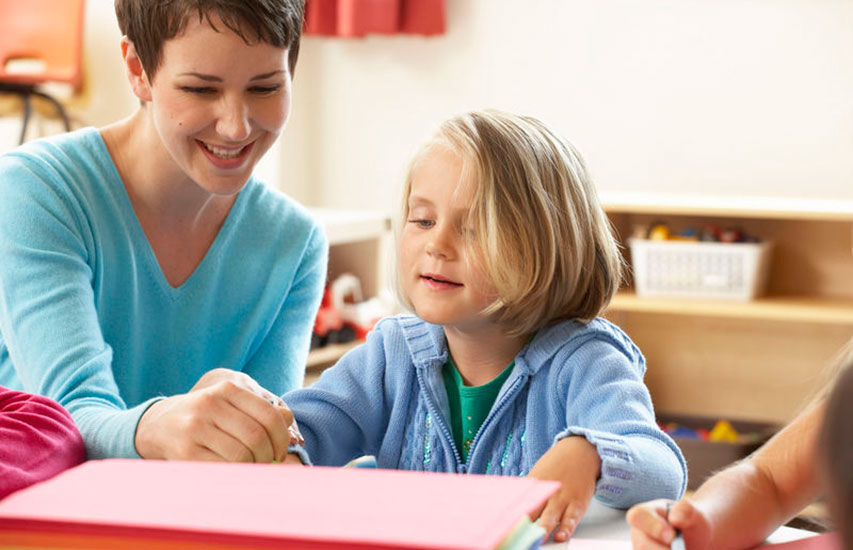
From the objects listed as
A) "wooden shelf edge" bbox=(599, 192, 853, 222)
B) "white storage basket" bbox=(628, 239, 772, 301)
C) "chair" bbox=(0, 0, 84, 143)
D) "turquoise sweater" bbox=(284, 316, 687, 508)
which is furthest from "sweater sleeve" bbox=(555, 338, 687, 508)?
"chair" bbox=(0, 0, 84, 143)

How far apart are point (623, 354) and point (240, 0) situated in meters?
0.48

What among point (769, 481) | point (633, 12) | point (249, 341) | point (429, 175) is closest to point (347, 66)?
point (633, 12)

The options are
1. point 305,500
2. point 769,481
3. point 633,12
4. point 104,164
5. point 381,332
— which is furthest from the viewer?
point 633,12

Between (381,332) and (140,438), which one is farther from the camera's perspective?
(381,332)

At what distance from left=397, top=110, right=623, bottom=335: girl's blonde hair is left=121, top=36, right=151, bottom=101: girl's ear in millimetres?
327

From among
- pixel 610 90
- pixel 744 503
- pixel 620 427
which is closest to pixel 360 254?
pixel 610 90

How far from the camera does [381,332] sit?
103 cm

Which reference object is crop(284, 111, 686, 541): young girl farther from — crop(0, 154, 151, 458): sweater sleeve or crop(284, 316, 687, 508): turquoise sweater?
crop(0, 154, 151, 458): sweater sleeve

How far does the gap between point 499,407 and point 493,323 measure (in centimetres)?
8

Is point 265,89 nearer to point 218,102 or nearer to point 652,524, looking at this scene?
point 218,102

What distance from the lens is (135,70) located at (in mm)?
1118

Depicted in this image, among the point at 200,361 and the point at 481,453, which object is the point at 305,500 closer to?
the point at 481,453

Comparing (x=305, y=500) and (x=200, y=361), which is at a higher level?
(x=305, y=500)

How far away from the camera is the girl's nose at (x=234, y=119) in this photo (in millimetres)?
1041
